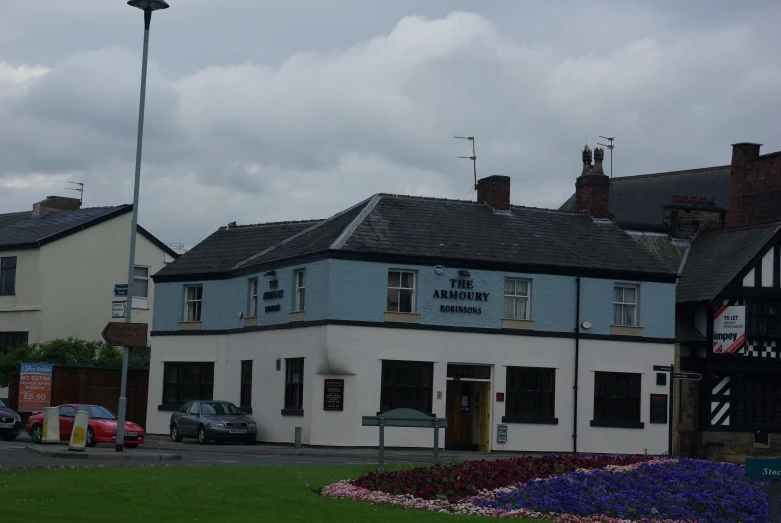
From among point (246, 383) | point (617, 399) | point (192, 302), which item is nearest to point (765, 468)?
point (617, 399)

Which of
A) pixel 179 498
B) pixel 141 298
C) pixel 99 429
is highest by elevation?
pixel 141 298

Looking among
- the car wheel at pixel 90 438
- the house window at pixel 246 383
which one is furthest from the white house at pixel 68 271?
the car wheel at pixel 90 438

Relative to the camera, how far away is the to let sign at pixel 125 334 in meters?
29.9

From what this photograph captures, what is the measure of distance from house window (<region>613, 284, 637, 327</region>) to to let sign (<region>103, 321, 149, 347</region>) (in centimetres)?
1899

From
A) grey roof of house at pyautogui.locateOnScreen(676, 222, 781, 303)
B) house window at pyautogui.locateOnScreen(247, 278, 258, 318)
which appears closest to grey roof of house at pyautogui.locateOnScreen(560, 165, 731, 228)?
grey roof of house at pyautogui.locateOnScreen(676, 222, 781, 303)

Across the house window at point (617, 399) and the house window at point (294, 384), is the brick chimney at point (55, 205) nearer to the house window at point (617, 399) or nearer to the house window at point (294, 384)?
the house window at point (294, 384)

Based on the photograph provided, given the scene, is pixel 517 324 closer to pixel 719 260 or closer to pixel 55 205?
pixel 719 260

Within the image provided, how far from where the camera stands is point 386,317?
39.4m

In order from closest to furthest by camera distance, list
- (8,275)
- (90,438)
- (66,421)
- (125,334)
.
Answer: (125,334)
(90,438)
(66,421)
(8,275)

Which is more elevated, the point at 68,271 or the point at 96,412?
the point at 68,271

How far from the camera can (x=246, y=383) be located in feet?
144

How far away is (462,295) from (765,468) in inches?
1068

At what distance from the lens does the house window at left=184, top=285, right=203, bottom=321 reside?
4647 cm

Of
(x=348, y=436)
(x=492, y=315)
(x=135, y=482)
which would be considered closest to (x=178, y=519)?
(x=135, y=482)
